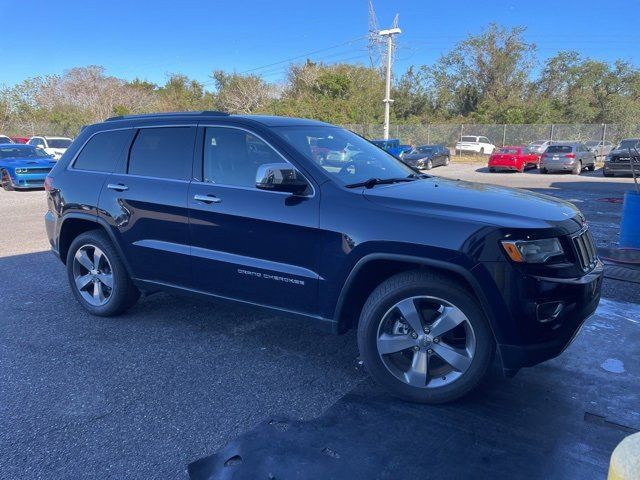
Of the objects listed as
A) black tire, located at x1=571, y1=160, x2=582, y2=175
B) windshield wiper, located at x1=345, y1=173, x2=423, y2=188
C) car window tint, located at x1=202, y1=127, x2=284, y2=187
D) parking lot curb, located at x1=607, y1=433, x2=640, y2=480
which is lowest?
parking lot curb, located at x1=607, y1=433, x2=640, y2=480

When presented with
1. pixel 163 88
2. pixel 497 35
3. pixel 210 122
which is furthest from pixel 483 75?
pixel 210 122

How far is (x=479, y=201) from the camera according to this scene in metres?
3.25

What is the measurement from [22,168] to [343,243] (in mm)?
15289

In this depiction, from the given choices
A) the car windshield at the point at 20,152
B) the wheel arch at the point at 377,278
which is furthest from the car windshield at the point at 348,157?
the car windshield at the point at 20,152

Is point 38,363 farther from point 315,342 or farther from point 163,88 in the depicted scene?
point 163,88

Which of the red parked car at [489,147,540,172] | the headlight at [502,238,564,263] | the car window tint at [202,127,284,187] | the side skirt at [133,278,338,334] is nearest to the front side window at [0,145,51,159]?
the side skirt at [133,278,338,334]

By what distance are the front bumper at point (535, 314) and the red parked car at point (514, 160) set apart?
25.1 metres

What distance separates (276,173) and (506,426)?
2.12 m

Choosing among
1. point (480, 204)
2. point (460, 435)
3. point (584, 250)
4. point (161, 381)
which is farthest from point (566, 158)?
point (161, 381)

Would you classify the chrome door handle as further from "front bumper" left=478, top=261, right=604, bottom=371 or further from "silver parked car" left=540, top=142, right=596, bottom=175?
"silver parked car" left=540, top=142, right=596, bottom=175

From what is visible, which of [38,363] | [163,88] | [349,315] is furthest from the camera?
[163,88]

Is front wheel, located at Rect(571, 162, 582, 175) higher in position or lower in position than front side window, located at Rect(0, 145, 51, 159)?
lower

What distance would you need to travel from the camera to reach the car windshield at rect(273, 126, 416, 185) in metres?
3.67

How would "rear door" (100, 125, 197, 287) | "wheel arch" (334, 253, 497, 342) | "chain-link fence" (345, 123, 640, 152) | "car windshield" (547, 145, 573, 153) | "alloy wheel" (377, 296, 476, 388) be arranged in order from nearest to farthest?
"wheel arch" (334, 253, 497, 342), "alloy wheel" (377, 296, 476, 388), "rear door" (100, 125, 197, 287), "car windshield" (547, 145, 573, 153), "chain-link fence" (345, 123, 640, 152)
